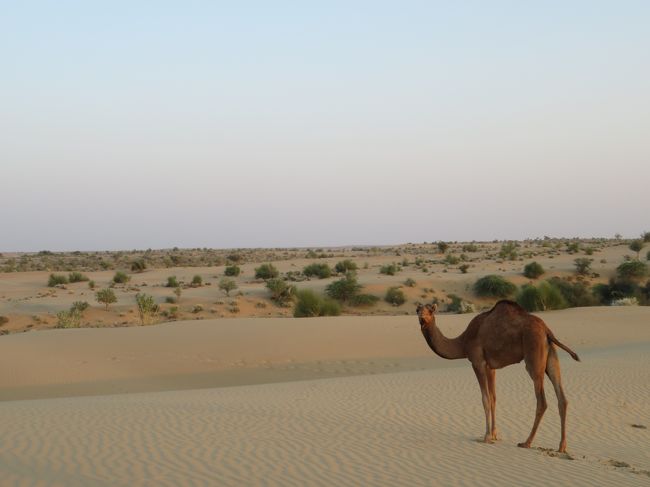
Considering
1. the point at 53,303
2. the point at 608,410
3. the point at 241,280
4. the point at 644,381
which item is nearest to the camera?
the point at 608,410

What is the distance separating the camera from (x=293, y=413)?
12.6 metres

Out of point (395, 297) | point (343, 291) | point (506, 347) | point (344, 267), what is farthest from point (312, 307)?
point (506, 347)

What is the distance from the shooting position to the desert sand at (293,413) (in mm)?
8281

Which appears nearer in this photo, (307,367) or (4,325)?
(307,367)

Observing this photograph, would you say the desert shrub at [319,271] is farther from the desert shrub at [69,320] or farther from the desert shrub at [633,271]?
the desert shrub at [69,320]

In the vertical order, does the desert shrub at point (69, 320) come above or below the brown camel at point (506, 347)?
below

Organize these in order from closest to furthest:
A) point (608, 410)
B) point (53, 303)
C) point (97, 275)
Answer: point (608, 410) < point (53, 303) < point (97, 275)

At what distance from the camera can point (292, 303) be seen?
39.6 m

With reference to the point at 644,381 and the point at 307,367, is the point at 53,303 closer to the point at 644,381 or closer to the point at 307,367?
the point at 307,367

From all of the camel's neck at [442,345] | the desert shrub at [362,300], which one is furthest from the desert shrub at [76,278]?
the camel's neck at [442,345]

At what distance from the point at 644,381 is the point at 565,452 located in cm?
822

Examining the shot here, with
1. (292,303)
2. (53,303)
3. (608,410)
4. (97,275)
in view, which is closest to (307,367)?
(608,410)

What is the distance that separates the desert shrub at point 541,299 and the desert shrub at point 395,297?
718 centimetres

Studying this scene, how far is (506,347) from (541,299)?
26.6 m
